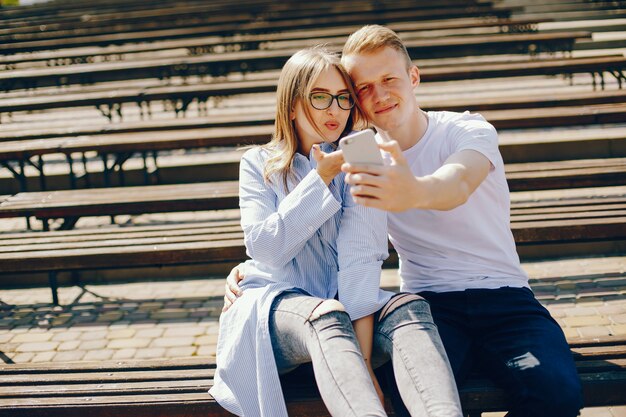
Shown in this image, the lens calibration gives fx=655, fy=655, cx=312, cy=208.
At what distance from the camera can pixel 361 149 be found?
196 cm

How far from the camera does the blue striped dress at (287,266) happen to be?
222 centimetres

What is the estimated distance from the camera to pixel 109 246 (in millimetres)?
3986

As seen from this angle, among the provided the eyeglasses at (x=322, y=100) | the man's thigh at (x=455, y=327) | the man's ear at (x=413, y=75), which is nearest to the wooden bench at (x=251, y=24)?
the man's ear at (x=413, y=75)

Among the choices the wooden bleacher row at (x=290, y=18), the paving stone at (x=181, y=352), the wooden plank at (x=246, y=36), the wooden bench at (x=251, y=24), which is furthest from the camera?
the wooden bleacher row at (x=290, y=18)

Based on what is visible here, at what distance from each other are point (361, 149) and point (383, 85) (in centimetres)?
65

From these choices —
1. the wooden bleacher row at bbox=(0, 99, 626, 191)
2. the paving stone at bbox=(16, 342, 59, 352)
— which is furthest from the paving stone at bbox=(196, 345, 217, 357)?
the wooden bleacher row at bbox=(0, 99, 626, 191)

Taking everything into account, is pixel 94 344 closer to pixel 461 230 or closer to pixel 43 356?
pixel 43 356

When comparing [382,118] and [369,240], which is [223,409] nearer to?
[369,240]

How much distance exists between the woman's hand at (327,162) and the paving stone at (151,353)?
184 cm

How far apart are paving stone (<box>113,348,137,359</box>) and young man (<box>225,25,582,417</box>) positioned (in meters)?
1.41

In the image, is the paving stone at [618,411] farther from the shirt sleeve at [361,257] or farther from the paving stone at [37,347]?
the paving stone at [37,347]

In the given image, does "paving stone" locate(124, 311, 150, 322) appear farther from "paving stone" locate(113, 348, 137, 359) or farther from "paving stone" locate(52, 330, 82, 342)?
"paving stone" locate(113, 348, 137, 359)

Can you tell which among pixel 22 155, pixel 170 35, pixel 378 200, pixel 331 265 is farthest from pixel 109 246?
pixel 170 35

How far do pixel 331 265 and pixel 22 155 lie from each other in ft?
11.8
